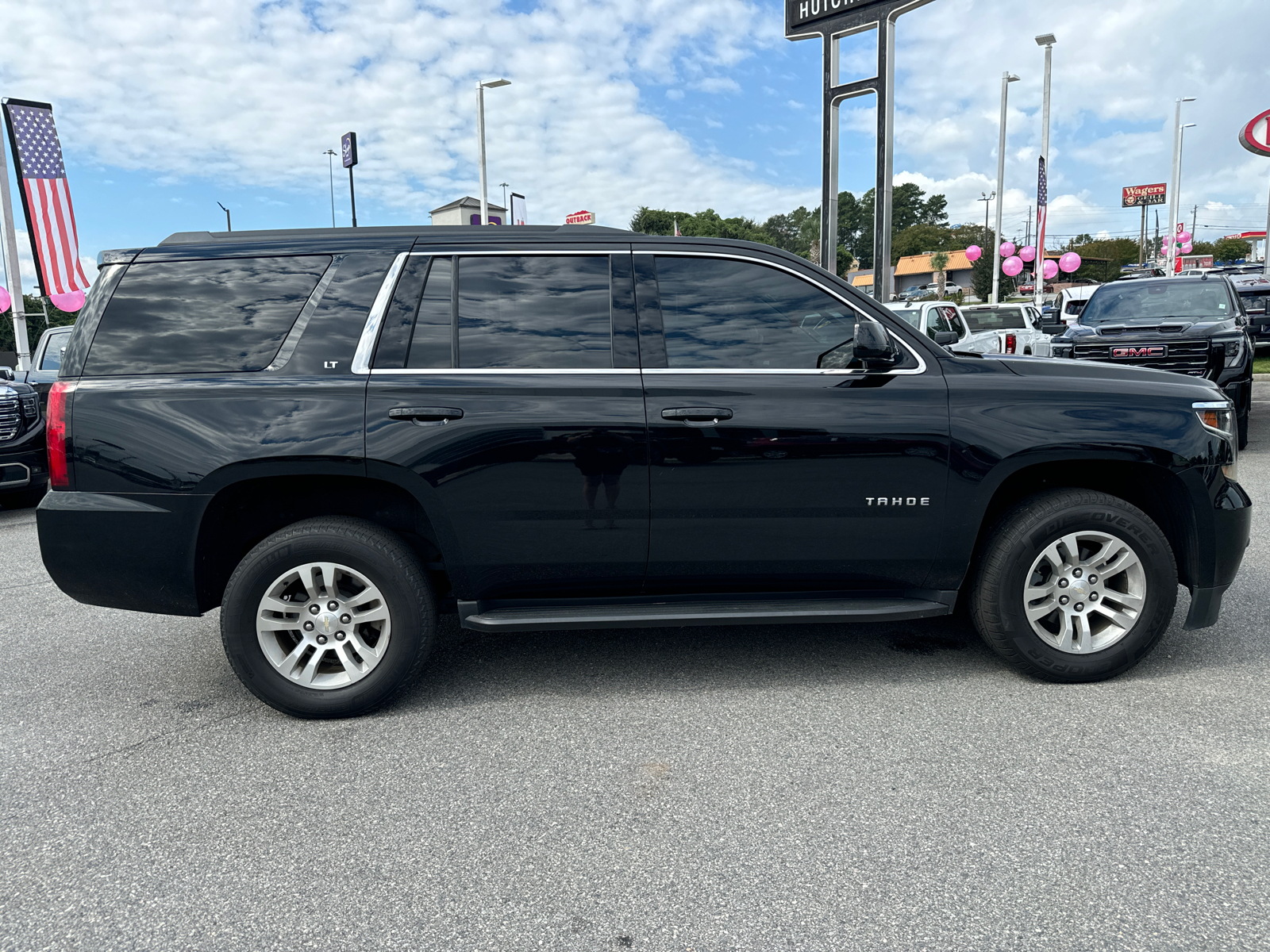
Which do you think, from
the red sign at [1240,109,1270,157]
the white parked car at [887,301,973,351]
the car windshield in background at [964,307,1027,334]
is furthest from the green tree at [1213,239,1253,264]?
the white parked car at [887,301,973,351]

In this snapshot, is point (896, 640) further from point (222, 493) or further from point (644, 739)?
point (222, 493)

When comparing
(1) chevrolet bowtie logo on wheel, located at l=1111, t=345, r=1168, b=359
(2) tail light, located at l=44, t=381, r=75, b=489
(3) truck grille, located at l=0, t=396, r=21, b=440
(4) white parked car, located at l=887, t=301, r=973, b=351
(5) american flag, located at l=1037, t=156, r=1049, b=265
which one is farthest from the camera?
(5) american flag, located at l=1037, t=156, r=1049, b=265

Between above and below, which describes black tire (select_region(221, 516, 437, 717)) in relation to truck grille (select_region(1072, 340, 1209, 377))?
below

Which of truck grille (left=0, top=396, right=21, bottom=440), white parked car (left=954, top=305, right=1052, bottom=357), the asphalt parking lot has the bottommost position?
the asphalt parking lot

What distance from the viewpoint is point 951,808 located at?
9.43 ft

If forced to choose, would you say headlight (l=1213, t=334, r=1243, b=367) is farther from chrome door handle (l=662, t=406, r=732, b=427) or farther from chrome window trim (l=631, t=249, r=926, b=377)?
chrome door handle (l=662, t=406, r=732, b=427)

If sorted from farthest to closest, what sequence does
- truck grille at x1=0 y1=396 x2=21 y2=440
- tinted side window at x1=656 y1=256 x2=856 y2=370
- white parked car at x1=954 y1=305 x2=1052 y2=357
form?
1. white parked car at x1=954 y1=305 x2=1052 y2=357
2. truck grille at x1=0 y1=396 x2=21 y2=440
3. tinted side window at x1=656 y1=256 x2=856 y2=370

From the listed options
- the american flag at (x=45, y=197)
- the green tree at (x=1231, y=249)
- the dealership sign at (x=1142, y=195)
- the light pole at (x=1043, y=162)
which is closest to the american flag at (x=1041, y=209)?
the light pole at (x=1043, y=162)

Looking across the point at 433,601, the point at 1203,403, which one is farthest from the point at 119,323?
the point at 1203,403

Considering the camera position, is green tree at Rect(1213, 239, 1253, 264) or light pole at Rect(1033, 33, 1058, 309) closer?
light pole at Rect(1033, 33, 1058, 309)

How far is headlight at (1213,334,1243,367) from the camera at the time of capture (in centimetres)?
947

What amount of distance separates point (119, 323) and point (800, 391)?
106 inches

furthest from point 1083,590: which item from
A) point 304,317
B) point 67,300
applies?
point 67,300

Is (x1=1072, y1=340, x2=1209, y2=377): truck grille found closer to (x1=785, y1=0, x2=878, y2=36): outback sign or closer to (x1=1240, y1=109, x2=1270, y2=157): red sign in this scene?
(x1=785, y1=0, x2=878, y2=36): outback sign
